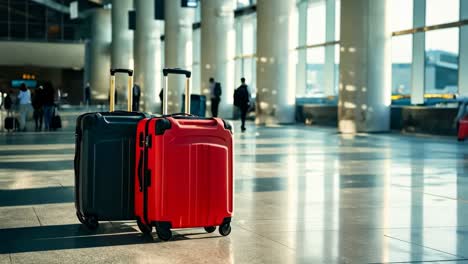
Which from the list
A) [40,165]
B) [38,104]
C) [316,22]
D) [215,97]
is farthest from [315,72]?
[40,165]

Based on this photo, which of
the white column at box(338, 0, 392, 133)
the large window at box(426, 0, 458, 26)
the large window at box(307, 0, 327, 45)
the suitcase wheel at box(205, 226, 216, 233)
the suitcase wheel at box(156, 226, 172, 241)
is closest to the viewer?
the suitcase wheel at box(156, 226, 172, 241)

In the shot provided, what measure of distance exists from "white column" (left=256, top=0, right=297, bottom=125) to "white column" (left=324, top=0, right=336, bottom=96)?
12.8ft

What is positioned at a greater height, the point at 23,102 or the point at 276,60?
the point at 276,60

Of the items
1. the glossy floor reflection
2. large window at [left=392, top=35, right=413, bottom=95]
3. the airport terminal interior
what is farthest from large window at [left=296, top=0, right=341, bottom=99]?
the glossy floor reflection

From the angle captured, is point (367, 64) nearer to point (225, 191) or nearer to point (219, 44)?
point (219, 44)

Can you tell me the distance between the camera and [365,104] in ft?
95.0

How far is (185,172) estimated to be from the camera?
7.74 metres

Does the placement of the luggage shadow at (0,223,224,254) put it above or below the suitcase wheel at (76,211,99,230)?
below

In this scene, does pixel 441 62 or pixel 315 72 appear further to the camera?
pixel 315 72

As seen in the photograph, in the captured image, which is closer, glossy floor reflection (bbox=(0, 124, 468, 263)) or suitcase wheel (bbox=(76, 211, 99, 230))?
glossy floor reflection (bbox=(0, 124, 468, 263))

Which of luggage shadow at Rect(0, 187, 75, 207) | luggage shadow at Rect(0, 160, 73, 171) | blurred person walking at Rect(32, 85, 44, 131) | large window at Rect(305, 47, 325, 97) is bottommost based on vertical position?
luggage shadow at Rect(0, 160, 73, 171)

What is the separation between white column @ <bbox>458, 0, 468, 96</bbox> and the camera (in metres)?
28.1

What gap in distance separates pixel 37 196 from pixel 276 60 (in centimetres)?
2630

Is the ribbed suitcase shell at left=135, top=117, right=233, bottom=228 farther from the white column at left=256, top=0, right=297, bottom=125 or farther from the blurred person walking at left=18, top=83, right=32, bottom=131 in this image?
the white column at left=256, top=0, right=297, bottom=125
